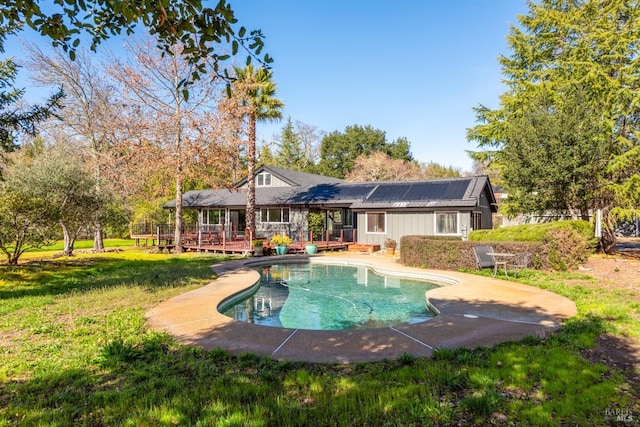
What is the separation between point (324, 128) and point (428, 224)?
35.6 meters

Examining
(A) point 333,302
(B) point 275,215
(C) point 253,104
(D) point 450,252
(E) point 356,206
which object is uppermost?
(C) point 253,104

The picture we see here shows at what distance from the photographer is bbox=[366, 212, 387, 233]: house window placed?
825 inches

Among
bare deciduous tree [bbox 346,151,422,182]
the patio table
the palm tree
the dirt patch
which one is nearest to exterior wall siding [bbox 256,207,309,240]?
the palm tree

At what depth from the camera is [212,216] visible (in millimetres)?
27953

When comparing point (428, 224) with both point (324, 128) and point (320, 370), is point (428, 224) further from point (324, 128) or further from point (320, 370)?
point (324, 128)

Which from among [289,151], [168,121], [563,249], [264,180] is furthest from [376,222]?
[289,151]

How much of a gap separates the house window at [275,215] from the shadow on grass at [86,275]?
10.3 metres

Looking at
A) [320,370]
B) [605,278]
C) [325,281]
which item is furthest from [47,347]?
[605,278]

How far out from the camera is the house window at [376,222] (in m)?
20.9

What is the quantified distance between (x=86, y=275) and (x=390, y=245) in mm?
14354

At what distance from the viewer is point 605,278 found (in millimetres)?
10094

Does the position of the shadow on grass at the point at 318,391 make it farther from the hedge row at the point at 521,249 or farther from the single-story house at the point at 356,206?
the single-story house at the point at 356,206

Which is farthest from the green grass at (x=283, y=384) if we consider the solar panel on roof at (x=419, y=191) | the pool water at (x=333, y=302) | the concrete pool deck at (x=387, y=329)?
the solar panel on roof at (x=419, y=191)

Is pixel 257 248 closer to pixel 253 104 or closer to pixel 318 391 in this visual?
pixel 253 104
